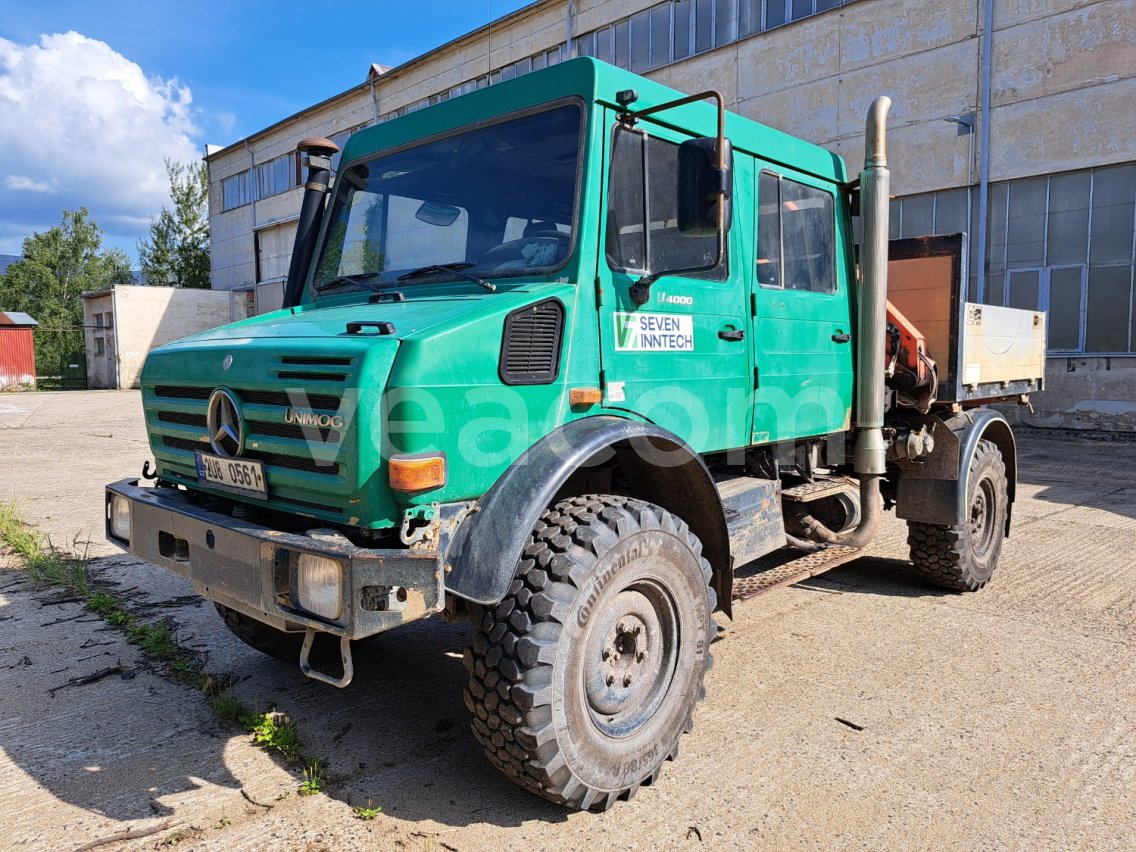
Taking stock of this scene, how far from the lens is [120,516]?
3.58m

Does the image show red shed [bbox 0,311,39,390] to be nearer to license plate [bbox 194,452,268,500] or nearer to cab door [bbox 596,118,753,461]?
license plate [bbox 194,452,268,500]

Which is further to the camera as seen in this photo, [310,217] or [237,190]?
[237,190]

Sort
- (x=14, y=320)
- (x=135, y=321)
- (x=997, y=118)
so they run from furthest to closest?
(x=14, y=320), (x=135, y=321), (x=997, y=118)

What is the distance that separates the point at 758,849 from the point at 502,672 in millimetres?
1027

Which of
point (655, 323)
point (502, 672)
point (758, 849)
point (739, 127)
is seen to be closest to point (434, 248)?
point (655, 323)

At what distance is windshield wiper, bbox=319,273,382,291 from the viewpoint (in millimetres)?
3764

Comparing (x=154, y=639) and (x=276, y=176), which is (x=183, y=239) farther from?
(x=154, y=639)

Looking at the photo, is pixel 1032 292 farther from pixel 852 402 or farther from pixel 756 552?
pixel 756 552

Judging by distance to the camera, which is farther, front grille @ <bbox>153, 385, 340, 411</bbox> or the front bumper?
front grille @ <bbox>153, 385, 340, 411</bbox>

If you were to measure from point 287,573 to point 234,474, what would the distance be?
0.60m

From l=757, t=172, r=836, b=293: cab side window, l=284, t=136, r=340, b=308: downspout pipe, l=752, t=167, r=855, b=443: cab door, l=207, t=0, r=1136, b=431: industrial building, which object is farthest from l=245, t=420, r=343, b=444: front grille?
l=207, t=0, r=1136, b=431: industrial building

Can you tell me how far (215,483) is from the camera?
320cm

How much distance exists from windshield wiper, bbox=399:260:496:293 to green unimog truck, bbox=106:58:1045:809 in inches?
0.6

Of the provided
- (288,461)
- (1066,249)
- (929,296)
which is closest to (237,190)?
(1066,249)
